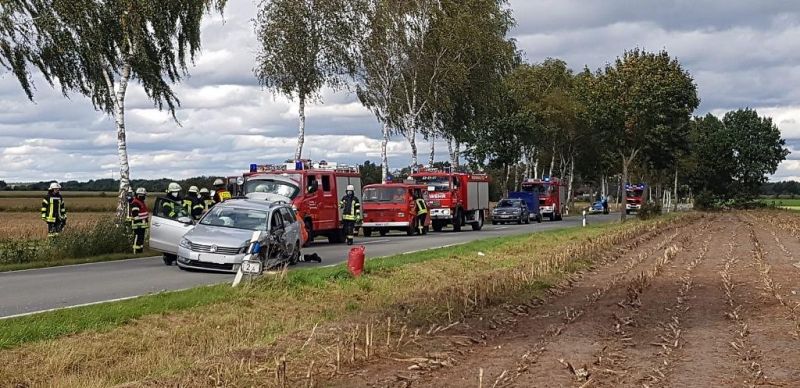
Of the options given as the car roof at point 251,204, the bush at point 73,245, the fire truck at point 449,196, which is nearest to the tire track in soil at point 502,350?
the car roof at point 251,204

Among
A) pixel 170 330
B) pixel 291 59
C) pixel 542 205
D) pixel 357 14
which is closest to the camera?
pixel 170 330

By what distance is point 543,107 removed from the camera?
217ft

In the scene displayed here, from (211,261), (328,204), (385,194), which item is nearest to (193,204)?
(211,261)

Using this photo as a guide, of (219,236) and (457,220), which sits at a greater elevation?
(219,236)

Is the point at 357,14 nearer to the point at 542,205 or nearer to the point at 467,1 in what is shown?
the point at 467,1

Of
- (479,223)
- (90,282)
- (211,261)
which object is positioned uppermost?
(211,261)

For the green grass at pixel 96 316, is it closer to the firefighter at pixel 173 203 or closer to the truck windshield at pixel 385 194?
the firefighter at pixel 173 203

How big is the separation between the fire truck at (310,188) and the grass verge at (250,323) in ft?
25.9

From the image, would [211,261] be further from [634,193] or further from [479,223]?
[634,193]

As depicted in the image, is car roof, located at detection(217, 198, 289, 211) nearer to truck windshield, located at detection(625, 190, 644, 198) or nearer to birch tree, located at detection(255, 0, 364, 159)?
birch tree, located at detection(255, 0, 364, 159)

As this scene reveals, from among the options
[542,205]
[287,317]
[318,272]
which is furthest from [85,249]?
[542,205]

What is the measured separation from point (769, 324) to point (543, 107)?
180 feet

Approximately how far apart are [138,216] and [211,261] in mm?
5489

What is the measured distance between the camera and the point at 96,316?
11.9m
